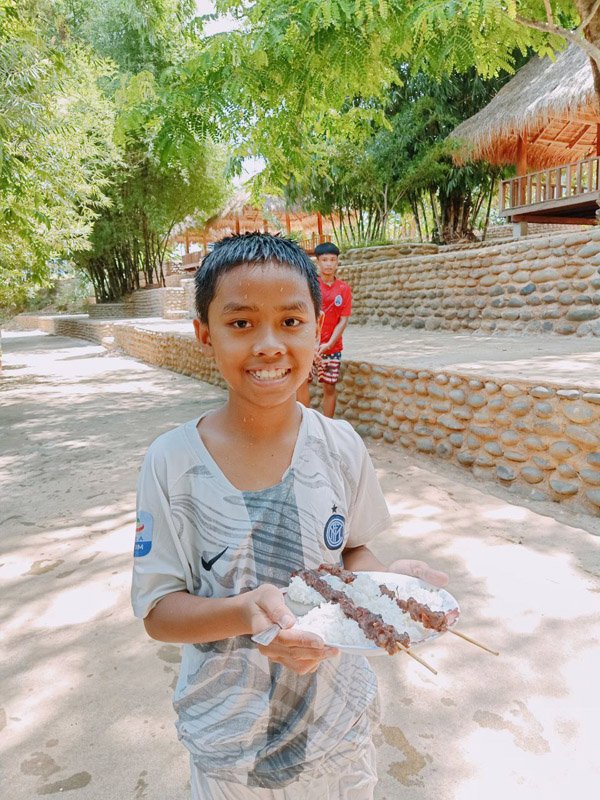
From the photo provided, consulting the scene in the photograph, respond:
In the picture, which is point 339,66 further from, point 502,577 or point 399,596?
point 399,596

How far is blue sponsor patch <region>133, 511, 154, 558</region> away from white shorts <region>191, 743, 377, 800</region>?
41 cm

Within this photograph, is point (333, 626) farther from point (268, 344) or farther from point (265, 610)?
point (268, 344)

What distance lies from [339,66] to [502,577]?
4.43 meters

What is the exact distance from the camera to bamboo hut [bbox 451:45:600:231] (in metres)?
9.82

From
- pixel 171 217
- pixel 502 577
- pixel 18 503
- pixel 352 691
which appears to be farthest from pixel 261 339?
pixel 171 217

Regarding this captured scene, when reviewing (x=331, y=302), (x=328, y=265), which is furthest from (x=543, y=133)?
(x=331, y=302)

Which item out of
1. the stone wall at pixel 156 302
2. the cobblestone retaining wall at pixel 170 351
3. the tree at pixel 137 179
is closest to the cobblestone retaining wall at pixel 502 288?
the cobblestone retaining wall at pixel 170 351

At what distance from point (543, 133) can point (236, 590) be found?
1434 centimetres

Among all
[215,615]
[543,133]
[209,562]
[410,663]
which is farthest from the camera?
[543,133]

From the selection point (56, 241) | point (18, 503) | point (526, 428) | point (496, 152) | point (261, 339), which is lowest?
point (18, 503)

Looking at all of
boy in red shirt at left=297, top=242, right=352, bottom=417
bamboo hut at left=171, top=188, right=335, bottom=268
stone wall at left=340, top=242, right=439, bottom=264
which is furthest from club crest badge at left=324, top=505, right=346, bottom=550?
bamboo hut at left=171, top=188, right=335, bottom=268

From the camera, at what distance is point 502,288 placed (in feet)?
25.0

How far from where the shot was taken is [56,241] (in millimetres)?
10969

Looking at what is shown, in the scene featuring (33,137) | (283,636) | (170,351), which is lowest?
(170,351)
